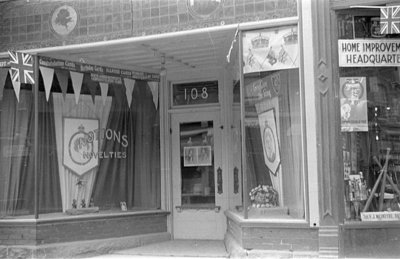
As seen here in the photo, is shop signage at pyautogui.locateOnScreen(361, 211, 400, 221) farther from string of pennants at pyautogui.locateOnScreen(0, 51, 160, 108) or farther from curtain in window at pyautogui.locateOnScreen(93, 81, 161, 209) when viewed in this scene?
string of pennants at pyautogui.locateOnScreen(0, 51, 160, 108)

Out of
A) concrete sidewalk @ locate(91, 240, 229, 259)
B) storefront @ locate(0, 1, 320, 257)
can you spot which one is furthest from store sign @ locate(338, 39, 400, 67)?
concrete sidewalk @ locate(91, 240, 229, 259)

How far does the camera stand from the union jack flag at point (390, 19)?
7.37 m

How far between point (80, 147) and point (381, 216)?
5.31 metres

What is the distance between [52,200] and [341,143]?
5001 millimetres

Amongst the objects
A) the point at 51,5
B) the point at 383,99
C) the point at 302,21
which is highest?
the point at 51,5

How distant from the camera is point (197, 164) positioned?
410 inches

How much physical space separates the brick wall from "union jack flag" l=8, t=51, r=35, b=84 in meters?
0.38

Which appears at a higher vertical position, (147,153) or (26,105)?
(26,105)

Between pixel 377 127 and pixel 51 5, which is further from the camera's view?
pixel 51 5

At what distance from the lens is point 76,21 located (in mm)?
9023

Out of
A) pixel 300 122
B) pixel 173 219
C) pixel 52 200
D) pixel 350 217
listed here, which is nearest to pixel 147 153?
pixel 173 219

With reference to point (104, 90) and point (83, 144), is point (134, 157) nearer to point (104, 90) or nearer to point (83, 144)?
point (83, 144)

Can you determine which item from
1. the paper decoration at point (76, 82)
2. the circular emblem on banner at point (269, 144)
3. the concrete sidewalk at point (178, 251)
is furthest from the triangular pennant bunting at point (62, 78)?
the circular emblem on banner at point (269, 144)

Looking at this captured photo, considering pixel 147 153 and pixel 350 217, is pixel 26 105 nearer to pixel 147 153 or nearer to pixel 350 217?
pixel 147 153
